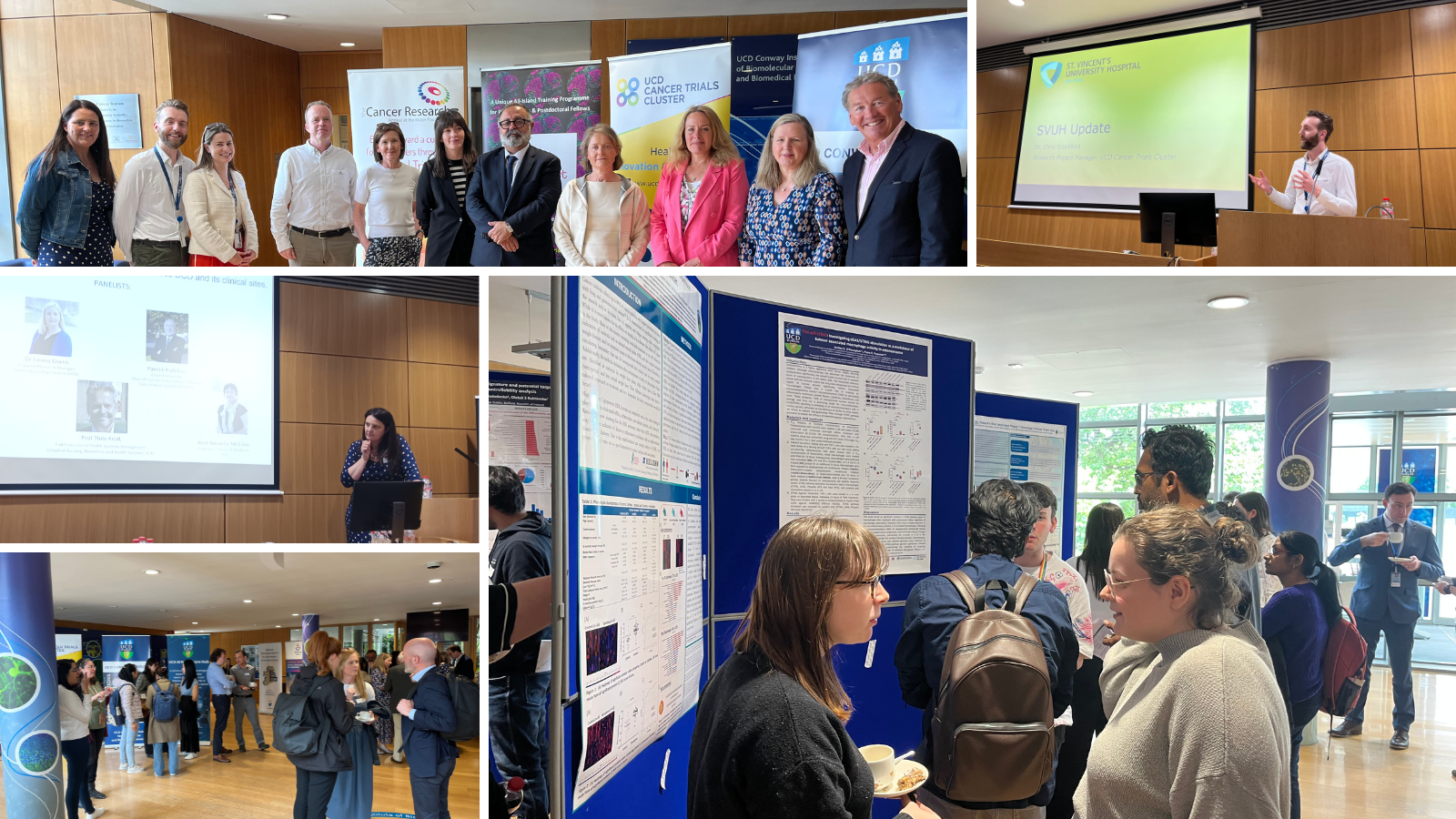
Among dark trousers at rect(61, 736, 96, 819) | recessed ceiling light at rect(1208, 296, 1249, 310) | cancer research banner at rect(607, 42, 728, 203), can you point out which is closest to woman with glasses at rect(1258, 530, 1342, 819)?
recessed ceiling light at rect(1208, 296, 1249, 310)

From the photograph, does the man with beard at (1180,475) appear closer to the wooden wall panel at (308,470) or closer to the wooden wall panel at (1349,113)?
the wooden wall panel at (308,470)

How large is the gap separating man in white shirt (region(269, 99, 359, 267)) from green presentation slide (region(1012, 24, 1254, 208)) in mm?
6415

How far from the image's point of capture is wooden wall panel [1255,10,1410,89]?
6395mm

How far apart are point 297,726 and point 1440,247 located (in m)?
8.36

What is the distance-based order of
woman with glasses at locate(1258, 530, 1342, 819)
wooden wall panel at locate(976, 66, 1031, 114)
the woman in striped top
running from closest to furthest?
woman with glasses at locate(1258, 530, 1342, 819)
the woman in striped top
wooden wall panel at locate(976, 66, 1031, 114)

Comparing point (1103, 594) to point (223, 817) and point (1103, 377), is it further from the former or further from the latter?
point (223, 817)

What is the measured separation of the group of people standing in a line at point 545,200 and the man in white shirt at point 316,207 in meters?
0.11

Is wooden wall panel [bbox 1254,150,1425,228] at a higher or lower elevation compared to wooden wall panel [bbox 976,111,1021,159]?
lower

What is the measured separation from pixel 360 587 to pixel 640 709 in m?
0.75

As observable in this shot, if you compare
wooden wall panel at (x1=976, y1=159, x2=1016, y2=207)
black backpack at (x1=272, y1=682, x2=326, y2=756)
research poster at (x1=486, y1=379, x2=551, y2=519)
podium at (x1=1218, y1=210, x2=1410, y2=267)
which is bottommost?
black backpack at (x1=272, y1=682, x2=326, y2=756)

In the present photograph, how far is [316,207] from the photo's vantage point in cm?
433

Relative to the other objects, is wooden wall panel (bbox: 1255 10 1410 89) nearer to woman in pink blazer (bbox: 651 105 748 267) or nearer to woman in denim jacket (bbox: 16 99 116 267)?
woman in pink blazer (bbox: 651 105 748 267)

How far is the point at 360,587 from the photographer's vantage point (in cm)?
194

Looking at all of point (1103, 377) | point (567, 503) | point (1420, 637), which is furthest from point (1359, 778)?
point (567, 503)
